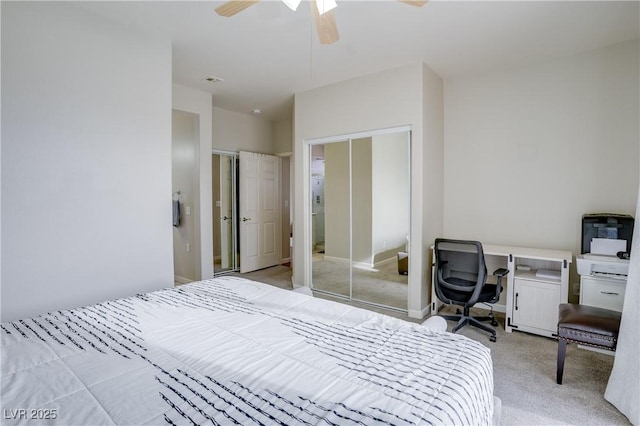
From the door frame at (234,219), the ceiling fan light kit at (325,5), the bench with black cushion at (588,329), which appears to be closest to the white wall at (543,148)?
the bench with black cushion at (588,329)

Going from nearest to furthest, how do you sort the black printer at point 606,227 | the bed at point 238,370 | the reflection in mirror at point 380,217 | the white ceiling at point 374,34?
the bed at point 238,370 < the white ceiling at point 374,34 < the black printer at point 606,227 < the reflection in mirror at point 380,217

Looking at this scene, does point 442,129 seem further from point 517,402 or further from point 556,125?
point 517,402

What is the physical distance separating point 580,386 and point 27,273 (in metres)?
3.80

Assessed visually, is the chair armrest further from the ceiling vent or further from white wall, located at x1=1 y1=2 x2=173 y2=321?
the ceiling vent

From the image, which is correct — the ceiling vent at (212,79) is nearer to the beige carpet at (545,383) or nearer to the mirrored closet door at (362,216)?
the mirrored closet door at (362,216)

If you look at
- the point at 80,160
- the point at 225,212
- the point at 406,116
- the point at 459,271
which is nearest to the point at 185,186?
the point at 225,212

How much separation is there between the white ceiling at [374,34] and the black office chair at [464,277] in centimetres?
185

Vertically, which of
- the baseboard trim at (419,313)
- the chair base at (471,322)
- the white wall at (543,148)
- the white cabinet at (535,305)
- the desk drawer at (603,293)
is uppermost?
the white wall at (543,148)

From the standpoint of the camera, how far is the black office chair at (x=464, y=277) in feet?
9.40

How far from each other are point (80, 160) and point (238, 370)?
6.81ft

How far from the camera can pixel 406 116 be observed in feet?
11.3

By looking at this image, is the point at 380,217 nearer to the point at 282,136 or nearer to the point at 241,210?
A: the point at 241,210

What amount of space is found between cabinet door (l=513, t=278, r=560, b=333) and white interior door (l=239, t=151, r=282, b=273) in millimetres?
3965

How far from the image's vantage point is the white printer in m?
2.60
